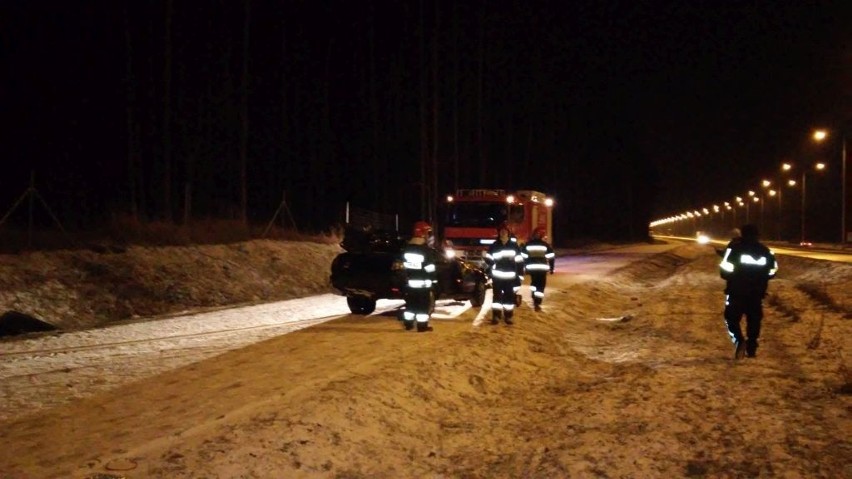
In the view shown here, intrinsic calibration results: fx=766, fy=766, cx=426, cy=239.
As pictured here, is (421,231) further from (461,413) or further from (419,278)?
(461,413)

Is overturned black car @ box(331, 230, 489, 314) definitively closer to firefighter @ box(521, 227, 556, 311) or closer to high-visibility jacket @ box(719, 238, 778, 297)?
firefighter @ box(521, 227, 556, 311)

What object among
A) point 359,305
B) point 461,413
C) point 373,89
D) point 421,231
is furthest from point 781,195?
point 461,413

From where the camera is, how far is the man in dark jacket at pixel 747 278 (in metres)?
10.4

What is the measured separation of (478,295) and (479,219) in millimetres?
8795

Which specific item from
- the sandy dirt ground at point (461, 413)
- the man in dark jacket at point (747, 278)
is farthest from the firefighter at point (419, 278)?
the man in dark jacket at point (747, 278)

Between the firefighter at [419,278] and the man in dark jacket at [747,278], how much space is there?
15.5 ft

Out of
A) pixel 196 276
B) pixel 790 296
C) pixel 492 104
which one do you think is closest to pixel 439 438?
pixel 196 276

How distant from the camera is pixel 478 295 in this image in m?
17.0

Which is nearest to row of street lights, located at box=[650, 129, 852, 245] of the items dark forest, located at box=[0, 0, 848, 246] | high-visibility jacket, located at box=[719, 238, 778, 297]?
dark forest, located at box=[0, 0, 848, 246]

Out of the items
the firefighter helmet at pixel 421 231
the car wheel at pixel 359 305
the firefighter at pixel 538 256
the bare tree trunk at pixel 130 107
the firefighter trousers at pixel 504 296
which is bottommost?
the car wheel at pixel 359 305

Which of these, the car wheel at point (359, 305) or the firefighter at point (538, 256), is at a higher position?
the firefighter at point (538, 256)

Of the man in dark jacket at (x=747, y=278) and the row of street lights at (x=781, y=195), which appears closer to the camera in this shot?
the man in dark jacket at (x=747, y=278)

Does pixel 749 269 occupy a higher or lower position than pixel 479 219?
lower

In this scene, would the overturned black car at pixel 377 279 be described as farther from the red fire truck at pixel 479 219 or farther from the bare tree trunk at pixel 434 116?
the bare tree trunk at pixel 434 116
